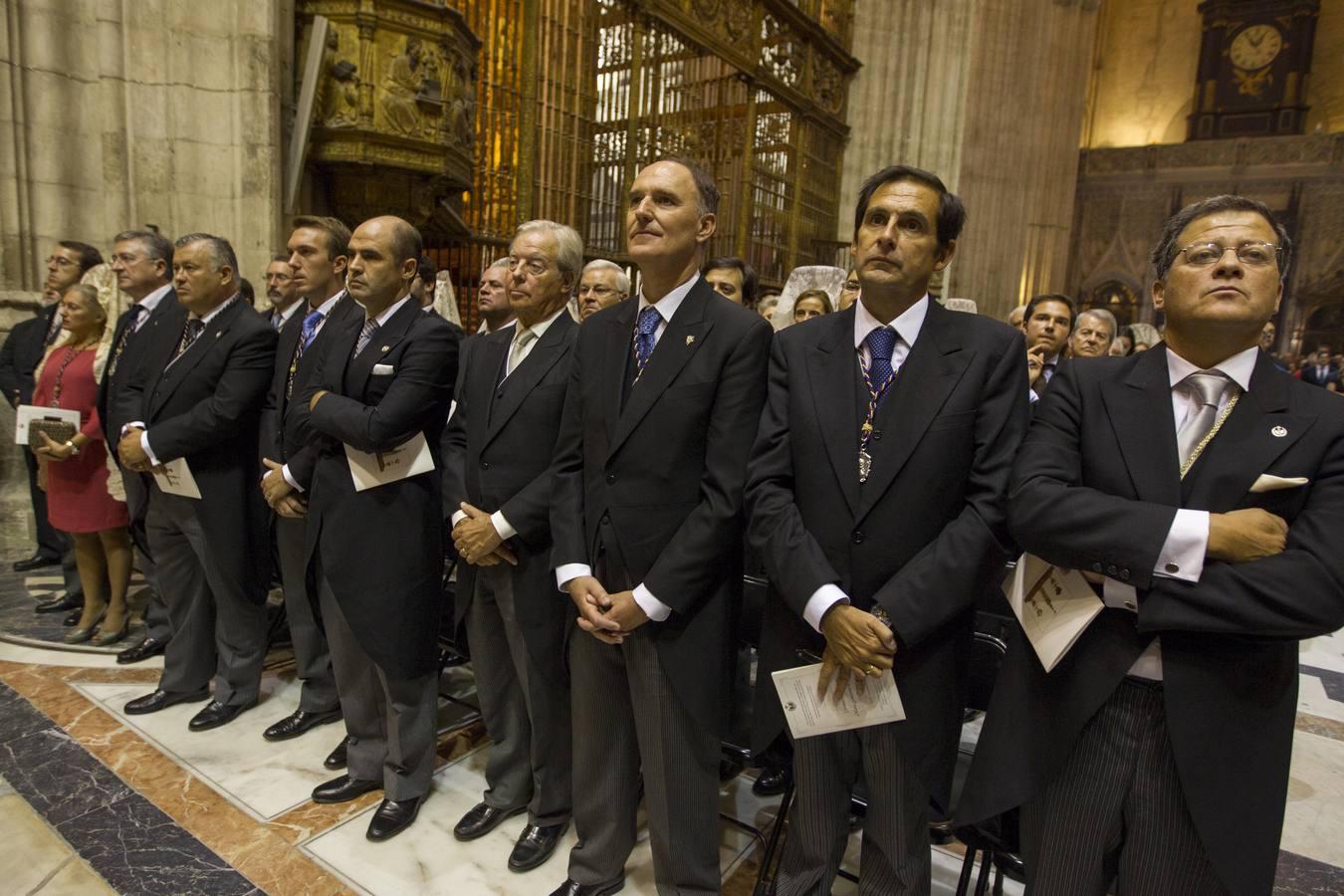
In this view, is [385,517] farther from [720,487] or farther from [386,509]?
[720,487]

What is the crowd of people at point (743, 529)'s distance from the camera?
1349mm

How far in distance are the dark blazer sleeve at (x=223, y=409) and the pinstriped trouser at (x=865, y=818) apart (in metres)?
2.28

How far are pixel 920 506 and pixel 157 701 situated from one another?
3026 millimetres

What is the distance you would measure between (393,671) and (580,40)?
6728 millimetres

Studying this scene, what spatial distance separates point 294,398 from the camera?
261 cm

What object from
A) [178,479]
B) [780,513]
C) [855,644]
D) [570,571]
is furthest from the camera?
[178,479]

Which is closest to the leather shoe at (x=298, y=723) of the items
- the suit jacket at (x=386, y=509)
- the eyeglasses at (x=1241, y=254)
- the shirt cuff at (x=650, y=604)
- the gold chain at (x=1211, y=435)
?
the suit jacket at (x=386, y=509)

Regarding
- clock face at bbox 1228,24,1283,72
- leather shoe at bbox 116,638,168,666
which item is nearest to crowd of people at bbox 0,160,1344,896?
leather shoe at bbox 116,638,168,666

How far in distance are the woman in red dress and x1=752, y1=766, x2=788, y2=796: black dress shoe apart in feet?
9.73

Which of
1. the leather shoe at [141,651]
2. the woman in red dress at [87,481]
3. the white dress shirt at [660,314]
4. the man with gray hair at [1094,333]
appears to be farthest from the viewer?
the man with gray hair at [1094,333]

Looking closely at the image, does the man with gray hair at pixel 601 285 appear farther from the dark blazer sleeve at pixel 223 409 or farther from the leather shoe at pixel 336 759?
the leather shoe at pixel 336 759

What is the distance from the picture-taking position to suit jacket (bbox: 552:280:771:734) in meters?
1.85

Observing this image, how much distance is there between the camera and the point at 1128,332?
6.13 meters

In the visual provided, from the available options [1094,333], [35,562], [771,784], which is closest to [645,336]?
[771,784]
